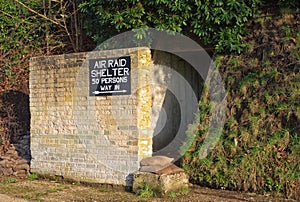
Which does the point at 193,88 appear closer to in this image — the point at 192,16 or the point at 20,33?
the point at 192,16

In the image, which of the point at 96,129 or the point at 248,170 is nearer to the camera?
the point at 248,170

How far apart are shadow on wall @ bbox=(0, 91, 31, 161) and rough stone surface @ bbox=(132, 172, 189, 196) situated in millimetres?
4367

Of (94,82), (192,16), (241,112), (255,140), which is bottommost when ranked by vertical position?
(255,140)

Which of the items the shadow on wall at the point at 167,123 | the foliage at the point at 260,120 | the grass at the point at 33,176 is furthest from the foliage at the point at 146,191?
the grass at the point at 33,176

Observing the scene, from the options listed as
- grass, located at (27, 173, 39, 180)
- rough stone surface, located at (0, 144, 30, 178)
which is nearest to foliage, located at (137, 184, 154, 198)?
grass, located at (27, 173, 39, 180)

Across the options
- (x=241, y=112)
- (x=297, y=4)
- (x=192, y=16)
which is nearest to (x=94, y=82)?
(x=192, y=16)

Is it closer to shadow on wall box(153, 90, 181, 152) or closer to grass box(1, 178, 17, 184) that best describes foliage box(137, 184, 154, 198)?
shadow on wall box(153, 90, 181, 152)

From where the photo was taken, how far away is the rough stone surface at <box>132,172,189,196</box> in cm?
782

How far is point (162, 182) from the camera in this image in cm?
780

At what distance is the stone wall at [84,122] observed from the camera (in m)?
8.47

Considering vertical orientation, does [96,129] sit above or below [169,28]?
below

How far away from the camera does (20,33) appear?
12297 mm

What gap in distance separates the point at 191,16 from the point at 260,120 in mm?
2491

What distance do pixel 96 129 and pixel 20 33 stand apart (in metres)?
4.95
